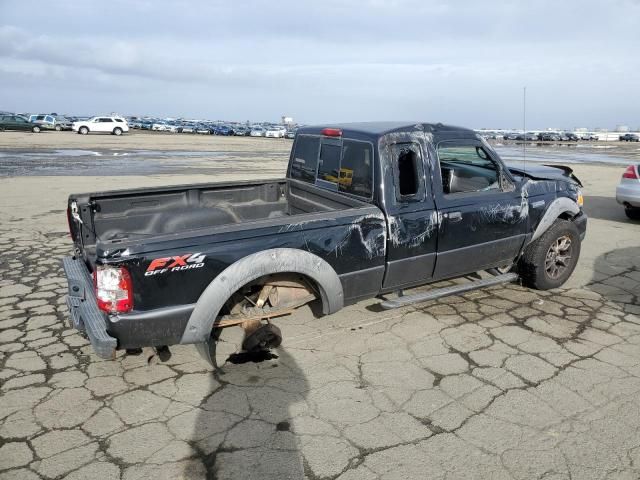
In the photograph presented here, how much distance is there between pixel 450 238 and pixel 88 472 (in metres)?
3.29

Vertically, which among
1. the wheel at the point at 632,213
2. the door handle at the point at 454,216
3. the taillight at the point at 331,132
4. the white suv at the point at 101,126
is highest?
the white suv at the point at 101,126

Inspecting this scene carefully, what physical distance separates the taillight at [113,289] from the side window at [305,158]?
2.38 meters

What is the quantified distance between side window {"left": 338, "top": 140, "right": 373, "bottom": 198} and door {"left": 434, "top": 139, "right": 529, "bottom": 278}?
0.64 m

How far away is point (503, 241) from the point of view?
4.79 metres

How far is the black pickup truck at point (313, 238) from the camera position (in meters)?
3.19

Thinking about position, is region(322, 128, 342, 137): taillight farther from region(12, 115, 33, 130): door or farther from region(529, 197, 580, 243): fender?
region(12, 115, 33, 130): door

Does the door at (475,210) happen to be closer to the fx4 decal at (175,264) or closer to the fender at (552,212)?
the fender at (552,212)

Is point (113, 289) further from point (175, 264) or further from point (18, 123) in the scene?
point (18, 123)

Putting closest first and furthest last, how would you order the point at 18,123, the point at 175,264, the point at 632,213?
the point at 175,264, the point at 632,213, the point at 18,123

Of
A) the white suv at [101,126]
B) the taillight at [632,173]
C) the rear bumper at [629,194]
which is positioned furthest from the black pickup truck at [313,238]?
the white suv at [101,126]

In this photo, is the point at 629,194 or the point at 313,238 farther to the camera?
the point at 629,194

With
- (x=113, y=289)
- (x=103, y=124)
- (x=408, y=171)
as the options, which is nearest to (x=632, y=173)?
(x=408, y=171)

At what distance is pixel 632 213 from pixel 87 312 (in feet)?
33.0

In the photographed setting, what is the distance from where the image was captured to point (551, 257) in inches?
210
